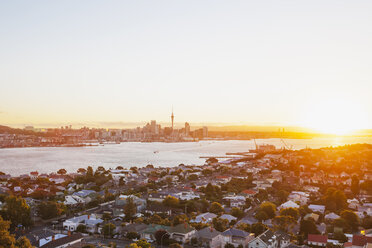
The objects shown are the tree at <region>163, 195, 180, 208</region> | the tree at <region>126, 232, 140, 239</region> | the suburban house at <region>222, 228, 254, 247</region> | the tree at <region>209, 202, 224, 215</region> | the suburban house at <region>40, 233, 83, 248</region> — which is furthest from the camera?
the tree at <region>163, 195, 180, 208</region>

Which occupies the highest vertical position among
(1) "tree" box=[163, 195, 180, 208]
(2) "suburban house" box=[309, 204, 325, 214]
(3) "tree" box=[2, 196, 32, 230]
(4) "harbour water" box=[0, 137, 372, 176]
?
(3) "tree" box=[2, 196, 32, 230]

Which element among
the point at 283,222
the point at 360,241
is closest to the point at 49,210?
the point at 283,222

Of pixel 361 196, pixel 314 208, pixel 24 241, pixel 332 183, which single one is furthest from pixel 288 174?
pixel 24 241

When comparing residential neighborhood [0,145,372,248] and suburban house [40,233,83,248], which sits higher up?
suburban house [40,233,83,248]

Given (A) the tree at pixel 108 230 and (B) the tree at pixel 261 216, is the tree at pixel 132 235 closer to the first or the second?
(A) the tree at pixel 108 230

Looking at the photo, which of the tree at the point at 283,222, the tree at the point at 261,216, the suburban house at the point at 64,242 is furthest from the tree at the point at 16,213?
the tree at the point at 283,222

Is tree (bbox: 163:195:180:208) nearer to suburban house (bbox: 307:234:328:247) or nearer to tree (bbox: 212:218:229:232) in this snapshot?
tree (bbox: 212:218:229:232)

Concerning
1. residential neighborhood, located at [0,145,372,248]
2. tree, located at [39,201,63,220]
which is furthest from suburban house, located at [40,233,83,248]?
tree, located at [39,201,63,220]

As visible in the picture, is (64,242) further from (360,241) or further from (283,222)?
(360,241)
